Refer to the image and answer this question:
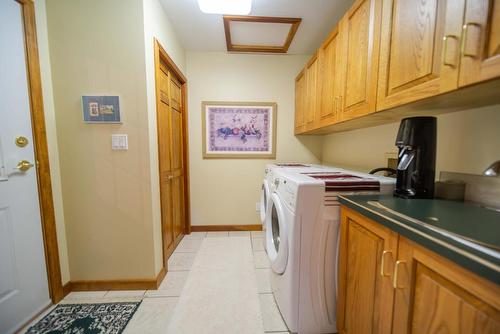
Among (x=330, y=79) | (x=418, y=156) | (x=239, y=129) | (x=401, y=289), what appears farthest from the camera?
(x=239, y=129)

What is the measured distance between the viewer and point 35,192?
50.4 inches

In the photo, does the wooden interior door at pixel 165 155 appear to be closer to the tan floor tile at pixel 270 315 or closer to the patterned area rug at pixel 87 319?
the patterned area rug at pixel 87 319

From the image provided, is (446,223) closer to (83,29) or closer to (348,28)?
(348,28)

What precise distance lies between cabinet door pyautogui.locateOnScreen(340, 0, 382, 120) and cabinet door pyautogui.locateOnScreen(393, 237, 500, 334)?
31.0 inches

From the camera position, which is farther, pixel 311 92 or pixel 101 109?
pixel 311 92

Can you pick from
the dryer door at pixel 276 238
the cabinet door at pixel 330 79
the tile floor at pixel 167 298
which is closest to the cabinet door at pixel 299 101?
the cabinet door at pixel 330 79

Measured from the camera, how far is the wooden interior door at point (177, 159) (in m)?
2.12

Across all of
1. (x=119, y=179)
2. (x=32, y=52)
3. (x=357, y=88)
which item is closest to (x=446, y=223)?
(x=357, y=88)

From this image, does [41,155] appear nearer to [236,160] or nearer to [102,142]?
[102,142]

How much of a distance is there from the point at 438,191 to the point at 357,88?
28.3 inches

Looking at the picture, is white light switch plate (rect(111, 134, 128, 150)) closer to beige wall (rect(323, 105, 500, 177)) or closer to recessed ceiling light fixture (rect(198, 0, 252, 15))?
recessed ceiling light fixture (rect(198, 0, 252, 15))

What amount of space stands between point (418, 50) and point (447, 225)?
0.69m

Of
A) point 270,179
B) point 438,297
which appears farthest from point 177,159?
point 438,297

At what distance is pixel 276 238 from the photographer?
1.50 m
